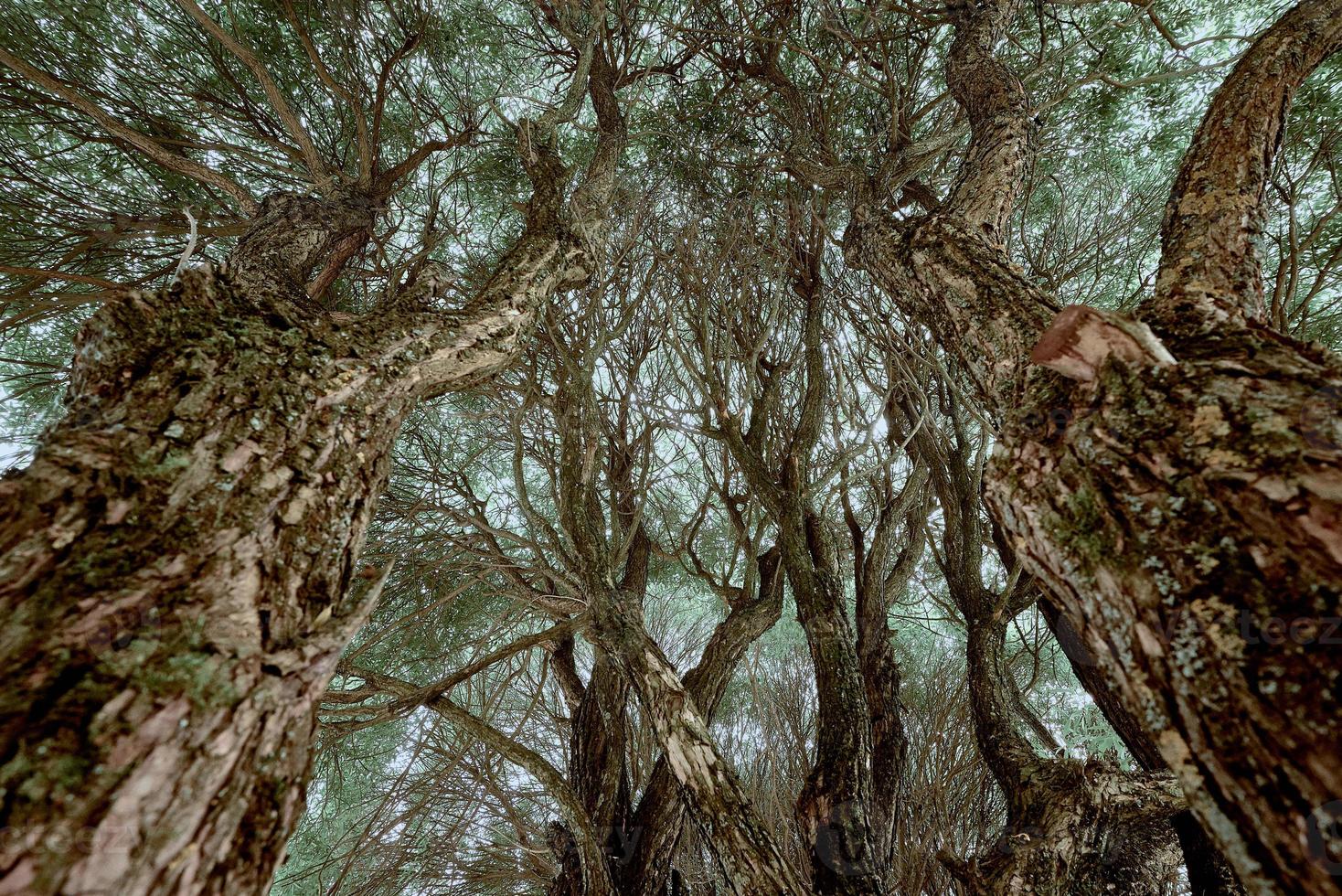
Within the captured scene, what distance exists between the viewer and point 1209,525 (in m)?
0.76

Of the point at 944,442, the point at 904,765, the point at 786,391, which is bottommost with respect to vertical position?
the point at 904,765

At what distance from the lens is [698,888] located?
3535mm

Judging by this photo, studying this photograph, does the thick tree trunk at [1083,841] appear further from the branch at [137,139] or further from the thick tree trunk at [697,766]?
the branch at [137,139]

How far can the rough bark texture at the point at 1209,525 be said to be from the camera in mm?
622

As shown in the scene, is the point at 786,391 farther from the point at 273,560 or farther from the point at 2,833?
the point at 2,833

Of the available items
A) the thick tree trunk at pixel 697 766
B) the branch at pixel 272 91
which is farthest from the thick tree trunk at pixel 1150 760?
the branch at pixel 272 91

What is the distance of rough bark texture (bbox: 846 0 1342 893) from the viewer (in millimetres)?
622

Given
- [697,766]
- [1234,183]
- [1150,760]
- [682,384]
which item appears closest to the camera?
[1234,183]

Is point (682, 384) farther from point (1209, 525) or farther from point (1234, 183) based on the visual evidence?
point (1209, 525)

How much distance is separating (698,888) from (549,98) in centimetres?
481

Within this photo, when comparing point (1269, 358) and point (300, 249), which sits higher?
Result: point (300, 249)

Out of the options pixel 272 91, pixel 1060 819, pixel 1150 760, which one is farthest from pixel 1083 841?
pixel 272 91

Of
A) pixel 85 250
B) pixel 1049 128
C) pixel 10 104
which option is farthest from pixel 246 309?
pixel 1049 128

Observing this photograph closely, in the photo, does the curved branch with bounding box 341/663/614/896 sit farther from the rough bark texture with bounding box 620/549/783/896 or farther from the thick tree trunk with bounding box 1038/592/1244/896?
the thick tree trunk with bounding box 1038/592/1244/896
